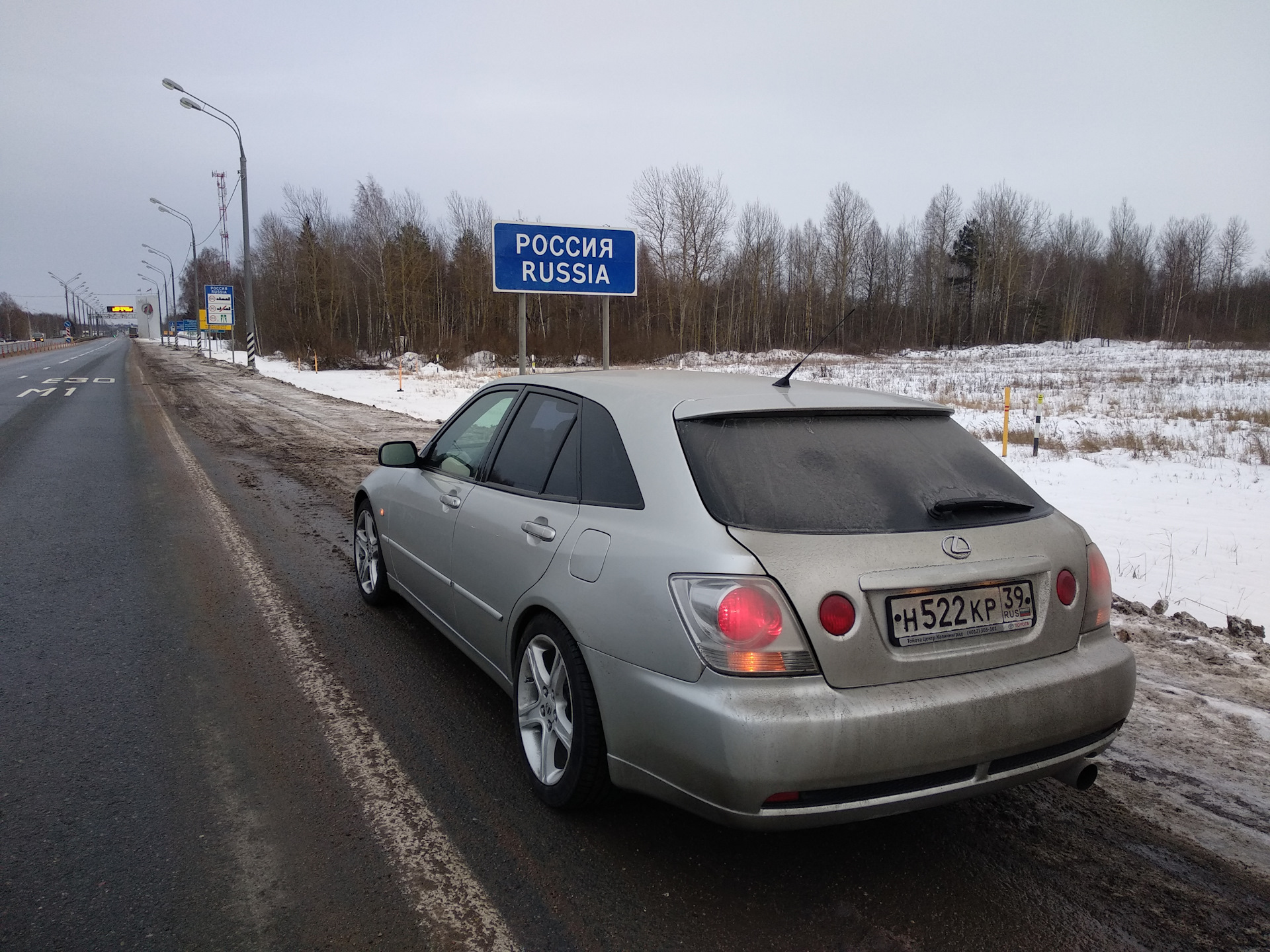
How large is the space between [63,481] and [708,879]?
9784mm

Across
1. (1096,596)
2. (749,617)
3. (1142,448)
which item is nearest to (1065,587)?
(1096,596)

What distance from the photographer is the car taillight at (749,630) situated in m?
2.22

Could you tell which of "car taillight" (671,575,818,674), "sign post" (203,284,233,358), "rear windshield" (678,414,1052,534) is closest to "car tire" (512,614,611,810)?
"car taillight" (671,575,818,674)

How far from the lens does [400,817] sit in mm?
2801

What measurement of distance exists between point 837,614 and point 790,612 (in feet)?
0.45

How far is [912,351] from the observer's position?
67625 millimetres

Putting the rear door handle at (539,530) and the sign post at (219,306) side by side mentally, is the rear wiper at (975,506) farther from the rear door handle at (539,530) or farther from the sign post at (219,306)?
the sign post at (219,306)

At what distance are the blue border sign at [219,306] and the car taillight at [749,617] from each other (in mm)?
54274

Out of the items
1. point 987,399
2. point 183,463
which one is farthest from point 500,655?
point 987,399

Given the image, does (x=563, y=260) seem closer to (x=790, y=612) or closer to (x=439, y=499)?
(x=439, y=499)

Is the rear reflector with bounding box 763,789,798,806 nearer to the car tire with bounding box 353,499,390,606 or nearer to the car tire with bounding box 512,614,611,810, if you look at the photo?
the car tire with bounding box 512,614,611,810

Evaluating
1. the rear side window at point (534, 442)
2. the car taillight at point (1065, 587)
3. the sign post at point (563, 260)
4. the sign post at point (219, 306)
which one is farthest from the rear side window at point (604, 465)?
the sign post at point (219, 306)

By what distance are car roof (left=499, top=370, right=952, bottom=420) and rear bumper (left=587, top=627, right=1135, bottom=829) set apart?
3.13ft

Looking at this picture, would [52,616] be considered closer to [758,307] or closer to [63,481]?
[63,481]
